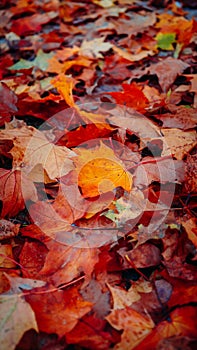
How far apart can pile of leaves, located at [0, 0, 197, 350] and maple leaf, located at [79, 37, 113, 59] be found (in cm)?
10

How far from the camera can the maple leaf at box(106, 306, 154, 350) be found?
3.18 ft

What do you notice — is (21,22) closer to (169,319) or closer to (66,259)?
(66,259)

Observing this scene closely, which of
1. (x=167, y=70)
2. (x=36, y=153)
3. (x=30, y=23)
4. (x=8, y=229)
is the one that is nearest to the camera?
(x=8, y=229)

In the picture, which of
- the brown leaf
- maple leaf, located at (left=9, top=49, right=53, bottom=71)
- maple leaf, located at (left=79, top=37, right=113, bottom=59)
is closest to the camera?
the brown leaf

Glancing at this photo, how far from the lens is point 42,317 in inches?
39.9

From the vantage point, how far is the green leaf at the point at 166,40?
2205 mm

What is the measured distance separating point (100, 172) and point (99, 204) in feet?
0.44

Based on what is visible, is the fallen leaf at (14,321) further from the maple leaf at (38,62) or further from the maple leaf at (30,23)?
the maple leaf at (30,23)

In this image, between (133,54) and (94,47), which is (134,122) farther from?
(94,47)

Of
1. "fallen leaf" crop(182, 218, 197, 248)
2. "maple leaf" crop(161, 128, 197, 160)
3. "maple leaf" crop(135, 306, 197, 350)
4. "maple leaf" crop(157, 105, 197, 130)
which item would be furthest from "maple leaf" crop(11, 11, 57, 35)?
"maple leaf" crop(135, 306, 197, 350)

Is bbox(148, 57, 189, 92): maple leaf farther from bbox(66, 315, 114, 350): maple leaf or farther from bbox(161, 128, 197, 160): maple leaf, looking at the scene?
bbox(66, 315, 114, 350): maple leaf

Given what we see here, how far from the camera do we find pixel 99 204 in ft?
4.23

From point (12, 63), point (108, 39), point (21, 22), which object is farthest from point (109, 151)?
point (21, 22)

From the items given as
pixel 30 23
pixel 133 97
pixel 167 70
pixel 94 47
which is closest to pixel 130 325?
pixel 133 97
